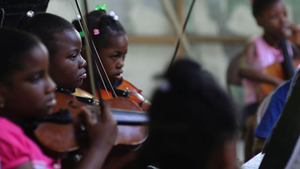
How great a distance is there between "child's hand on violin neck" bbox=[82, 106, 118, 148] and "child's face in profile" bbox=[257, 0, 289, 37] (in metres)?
1.73

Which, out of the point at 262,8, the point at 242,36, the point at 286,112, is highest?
the point at 286,112

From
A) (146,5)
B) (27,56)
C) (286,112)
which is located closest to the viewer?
(27,56)

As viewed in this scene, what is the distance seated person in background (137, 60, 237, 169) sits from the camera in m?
0.67

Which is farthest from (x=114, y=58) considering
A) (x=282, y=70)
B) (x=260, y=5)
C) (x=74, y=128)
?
(x=260, y=5)

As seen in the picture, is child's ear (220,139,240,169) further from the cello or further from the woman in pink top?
the woman in pink top

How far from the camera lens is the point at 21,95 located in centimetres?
87

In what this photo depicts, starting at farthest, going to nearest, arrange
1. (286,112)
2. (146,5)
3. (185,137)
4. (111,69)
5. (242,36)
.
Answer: (242,36)
(146,5)
(111,69)
(286,112)
(185,137)

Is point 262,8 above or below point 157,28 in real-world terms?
above

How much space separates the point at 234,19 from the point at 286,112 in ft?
9.40

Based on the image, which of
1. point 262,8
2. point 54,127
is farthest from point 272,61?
point 54,127

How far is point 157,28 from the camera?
3.69 m

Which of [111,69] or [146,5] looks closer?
[111,69]

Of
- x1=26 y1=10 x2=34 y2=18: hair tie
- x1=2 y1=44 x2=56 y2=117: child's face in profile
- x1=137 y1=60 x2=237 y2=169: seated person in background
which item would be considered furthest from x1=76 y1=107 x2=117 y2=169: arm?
x1=26 y1=10 x2=34 y2=18: hair tie

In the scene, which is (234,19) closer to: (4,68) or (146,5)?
(146,5)
